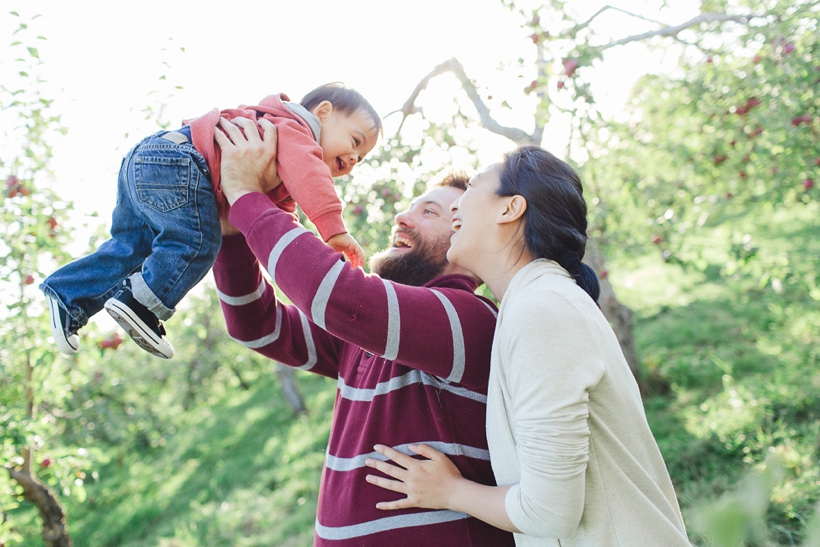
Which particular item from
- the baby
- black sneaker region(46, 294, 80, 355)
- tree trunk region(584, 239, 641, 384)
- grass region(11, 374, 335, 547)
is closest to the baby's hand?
the baby

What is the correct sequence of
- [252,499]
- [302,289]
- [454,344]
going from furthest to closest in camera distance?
[252,499] → [454,344] → [302,289]

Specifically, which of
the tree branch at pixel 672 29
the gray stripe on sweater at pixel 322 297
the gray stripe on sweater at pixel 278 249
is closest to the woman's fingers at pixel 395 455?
the gray stripe on sweater at pixel 322 297

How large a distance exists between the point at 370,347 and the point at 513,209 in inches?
21.1

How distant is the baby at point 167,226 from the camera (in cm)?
162

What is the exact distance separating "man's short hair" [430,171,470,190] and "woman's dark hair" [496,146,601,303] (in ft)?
2.11

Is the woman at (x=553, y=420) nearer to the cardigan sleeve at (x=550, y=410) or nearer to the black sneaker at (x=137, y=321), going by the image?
the cardigan sleeve at (x=550, y=410)

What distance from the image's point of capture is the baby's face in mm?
2051

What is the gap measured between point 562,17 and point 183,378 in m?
8.78

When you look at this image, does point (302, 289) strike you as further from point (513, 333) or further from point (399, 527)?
point (399, 527)

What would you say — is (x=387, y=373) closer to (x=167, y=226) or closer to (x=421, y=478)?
(x=421, y=478)

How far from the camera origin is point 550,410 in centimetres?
115

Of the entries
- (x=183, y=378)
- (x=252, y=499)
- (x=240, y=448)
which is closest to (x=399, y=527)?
(x=252, y=499)

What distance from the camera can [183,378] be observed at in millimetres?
9773

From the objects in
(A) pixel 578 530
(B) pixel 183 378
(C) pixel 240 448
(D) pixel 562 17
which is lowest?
(B) pixel 183 378
